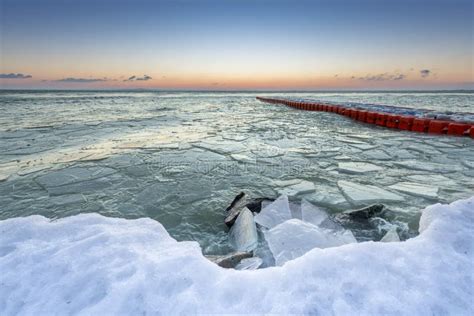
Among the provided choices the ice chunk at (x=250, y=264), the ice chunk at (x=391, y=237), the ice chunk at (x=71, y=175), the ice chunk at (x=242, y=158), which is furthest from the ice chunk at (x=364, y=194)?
the ice chunk at (x=71, y=175)

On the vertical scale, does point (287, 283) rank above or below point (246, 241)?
above

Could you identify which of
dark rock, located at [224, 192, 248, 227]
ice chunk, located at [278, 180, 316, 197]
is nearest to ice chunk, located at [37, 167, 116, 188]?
dark rock, located at [224, 192, 248, 227]

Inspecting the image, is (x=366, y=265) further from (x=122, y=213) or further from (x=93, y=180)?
(x=93, y=180)

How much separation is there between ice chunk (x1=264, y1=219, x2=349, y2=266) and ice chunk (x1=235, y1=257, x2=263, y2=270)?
0.12 metres

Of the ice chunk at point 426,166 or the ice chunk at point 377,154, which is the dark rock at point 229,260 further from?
the ice chunk at point 377,154

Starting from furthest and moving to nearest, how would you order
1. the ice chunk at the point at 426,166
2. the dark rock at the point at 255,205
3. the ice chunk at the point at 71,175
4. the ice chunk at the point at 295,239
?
the ice chunk at the point at 426,166, the ice chunk at the point at 71,175, the dark rock at the point at 255,205, the ice chunk at the point at 295,239

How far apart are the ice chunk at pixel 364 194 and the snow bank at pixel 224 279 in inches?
40.4

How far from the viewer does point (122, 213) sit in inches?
105

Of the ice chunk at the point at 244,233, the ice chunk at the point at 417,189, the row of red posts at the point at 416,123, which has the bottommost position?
the ice chunk at the point at 244,233

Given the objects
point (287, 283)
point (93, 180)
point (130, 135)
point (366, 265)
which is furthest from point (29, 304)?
point (130, 135)

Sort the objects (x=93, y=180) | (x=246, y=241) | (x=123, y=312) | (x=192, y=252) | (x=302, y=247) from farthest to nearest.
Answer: (x=93, y=180)
(x=246, y=241)
(x=302, y=247)
(x=192, y=252)
(x=123, y=312)

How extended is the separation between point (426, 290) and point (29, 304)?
6.37ft

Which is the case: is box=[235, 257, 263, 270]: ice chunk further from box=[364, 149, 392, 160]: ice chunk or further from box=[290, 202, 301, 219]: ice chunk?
box=[364, 149, 392, 160]: ice chunk

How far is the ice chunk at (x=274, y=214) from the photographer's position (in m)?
2.30
